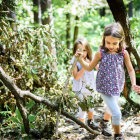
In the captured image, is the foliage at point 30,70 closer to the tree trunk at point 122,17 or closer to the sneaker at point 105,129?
the tree trunk at point 122,17

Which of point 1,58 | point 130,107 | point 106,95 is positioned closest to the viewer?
point 106,95

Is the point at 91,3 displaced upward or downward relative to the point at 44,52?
upward

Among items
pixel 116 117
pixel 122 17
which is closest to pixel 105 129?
pixel 116 117

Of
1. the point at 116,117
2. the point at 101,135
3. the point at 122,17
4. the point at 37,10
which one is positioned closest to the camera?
the point at 116,117

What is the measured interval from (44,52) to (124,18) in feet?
5.21

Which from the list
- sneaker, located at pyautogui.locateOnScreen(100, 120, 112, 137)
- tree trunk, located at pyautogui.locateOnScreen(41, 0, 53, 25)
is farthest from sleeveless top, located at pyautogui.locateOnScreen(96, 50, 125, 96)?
tree trunk, located at pyautogui.locateOnScreen(41, 0, 53, 25)

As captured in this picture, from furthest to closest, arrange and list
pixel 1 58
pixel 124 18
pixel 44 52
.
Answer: pixel 44 52 < pixel 1 58 < pixel 124 18

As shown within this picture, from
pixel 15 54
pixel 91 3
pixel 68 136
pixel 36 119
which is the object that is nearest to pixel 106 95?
pixel 68 136

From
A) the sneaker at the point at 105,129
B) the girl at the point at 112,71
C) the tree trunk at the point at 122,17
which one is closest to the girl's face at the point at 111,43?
the girl at the point at 112,71

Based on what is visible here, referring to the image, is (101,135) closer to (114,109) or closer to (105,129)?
(105,129)

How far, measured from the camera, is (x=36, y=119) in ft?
9.50

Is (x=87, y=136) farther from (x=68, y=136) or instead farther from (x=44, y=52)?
(x=44, y=52)

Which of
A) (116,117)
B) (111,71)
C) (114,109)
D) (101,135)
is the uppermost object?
(111,71)

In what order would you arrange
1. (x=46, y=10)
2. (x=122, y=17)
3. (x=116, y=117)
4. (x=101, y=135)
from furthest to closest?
1. (x=46, y=10)
2. (x=101, y=135)
3. (x=122, y=17)
4. (x=116, y=117)
